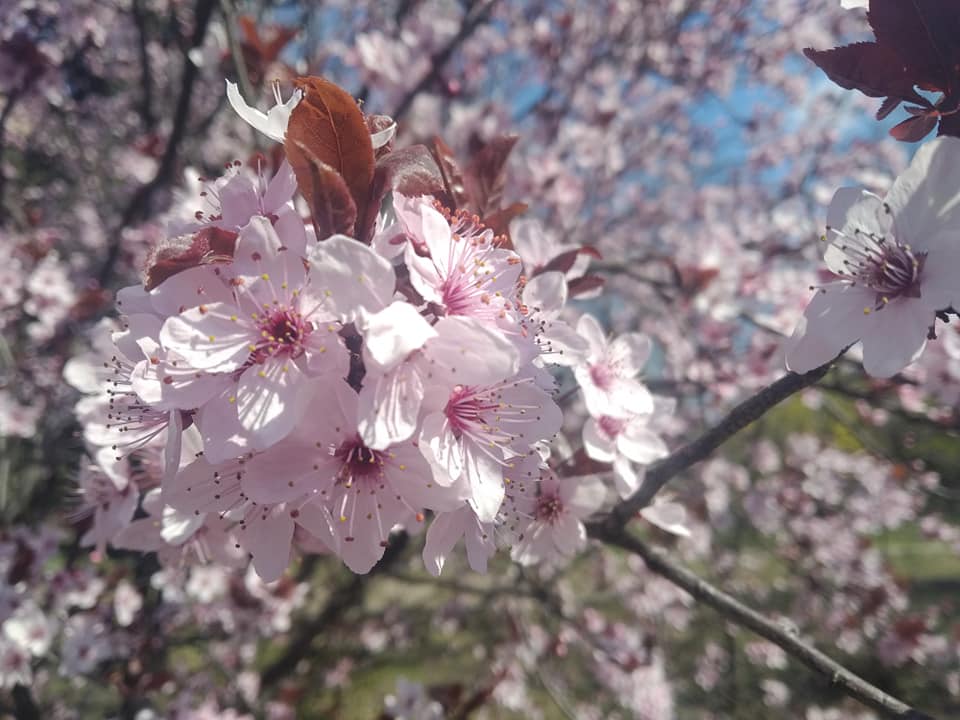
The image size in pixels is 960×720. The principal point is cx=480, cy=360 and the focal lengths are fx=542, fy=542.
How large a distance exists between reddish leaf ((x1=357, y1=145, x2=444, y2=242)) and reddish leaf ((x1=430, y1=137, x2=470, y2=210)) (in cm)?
9

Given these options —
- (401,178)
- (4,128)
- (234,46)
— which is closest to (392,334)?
(401,178)

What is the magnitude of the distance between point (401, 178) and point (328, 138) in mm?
126

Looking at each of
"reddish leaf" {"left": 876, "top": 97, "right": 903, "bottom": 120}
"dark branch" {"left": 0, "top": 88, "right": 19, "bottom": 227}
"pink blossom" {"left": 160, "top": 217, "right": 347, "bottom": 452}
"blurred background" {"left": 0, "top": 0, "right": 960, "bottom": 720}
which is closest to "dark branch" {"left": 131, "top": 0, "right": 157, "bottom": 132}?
"blurred background" {"left": 0, "top": 0, "right": 960, "bottom": 720}

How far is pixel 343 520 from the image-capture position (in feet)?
2.73

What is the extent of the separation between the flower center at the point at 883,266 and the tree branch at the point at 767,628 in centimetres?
67

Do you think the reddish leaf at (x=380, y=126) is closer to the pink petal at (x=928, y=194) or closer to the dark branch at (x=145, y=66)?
the pink petal at (x=928, y=194)

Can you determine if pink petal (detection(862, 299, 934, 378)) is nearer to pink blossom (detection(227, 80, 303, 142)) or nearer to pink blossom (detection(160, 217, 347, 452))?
pink blossom (detection(160, 217, 347, 452))

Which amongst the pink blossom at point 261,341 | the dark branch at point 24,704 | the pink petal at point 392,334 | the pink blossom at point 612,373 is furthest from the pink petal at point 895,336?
the dark branch at point 24,704

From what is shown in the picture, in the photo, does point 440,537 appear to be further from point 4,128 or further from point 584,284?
point 4,128

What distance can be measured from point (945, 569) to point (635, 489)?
1374 centimetres

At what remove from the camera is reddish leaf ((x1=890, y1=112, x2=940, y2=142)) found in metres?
0.88

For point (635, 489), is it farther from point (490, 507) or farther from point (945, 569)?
point (945, 569)

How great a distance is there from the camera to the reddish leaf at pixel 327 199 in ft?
2.59

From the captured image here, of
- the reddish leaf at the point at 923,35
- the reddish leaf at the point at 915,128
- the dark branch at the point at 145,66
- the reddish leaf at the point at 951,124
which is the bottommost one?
the dark branch at the point at 145,66
